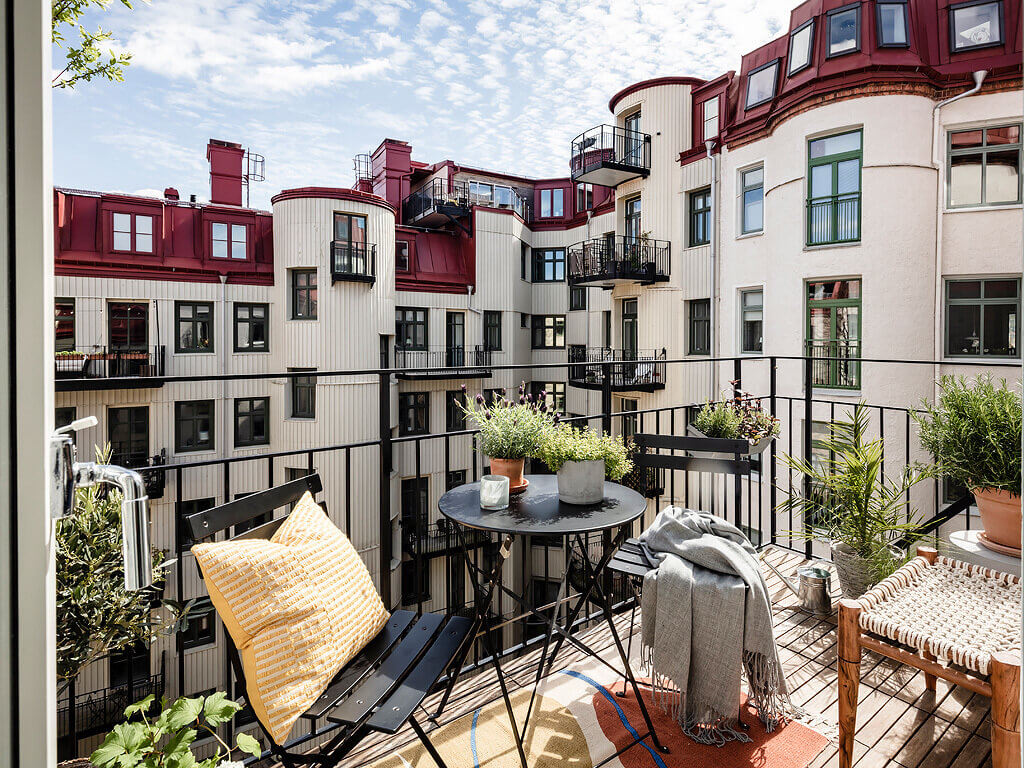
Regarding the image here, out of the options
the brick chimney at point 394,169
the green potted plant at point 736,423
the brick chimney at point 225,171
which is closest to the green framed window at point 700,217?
the brick chimney at point 394,169

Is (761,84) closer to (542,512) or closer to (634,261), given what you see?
(634,261)

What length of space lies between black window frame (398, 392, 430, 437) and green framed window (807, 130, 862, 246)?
8571mm

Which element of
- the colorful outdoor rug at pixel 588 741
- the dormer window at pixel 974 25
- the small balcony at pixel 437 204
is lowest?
the colorful outdoor rug at pixel 588 741

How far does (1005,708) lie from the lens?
1420 mm

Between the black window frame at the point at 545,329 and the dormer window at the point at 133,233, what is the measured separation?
941 centimetres

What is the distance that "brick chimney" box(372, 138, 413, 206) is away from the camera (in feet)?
51.5

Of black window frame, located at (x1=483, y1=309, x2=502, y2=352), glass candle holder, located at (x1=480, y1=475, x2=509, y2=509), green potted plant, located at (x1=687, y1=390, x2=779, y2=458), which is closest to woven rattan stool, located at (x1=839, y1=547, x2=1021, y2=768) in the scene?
glass candle holder, located at (x1=480, y1=475, x2=509, y2=509)

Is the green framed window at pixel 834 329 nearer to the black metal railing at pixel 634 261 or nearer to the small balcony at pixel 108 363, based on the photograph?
the black metal railing at pixel 634 261

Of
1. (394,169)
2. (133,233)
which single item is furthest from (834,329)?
(133,233)

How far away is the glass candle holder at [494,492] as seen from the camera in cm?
203

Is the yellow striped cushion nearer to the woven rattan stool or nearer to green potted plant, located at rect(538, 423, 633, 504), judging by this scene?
green potted plant, located at rect(538, 423, 633, 504)

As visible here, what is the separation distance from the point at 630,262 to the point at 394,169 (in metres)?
7.57

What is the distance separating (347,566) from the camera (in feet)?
5.71

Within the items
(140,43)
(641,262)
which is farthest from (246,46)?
(641,262)
